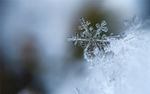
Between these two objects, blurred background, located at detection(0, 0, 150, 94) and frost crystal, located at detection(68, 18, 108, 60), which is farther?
blurred background, located at detection(0, 0, 150, 94)

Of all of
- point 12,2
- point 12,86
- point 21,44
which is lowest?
point 12,86

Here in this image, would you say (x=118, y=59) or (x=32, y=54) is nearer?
(x=118, y=59)

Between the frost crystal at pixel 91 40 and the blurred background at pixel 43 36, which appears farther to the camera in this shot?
the blurred background at pixel 43 36

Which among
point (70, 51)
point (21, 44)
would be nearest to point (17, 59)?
point (21, 44)

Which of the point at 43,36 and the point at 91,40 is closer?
the point at 91,40

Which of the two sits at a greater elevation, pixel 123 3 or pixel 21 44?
pixel 123 3

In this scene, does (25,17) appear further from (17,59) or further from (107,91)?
(107,91)
